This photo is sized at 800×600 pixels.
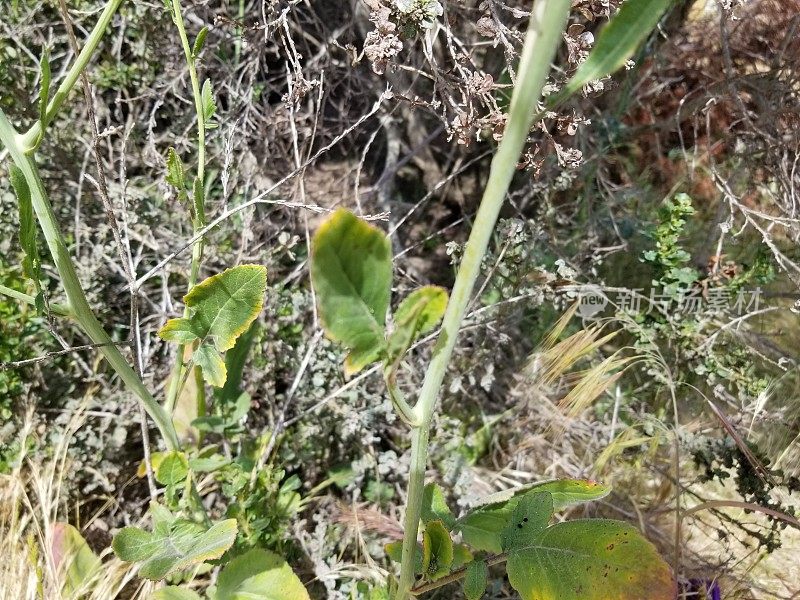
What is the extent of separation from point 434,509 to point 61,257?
622 millimetres

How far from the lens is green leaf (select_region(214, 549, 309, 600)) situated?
42.1 inches

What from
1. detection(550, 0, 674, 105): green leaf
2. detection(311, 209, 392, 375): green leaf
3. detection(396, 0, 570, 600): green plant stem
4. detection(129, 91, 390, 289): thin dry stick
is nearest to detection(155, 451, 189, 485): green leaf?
detection(129, 91, 390, 289): thin dry stick

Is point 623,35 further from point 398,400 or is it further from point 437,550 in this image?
point 437,550

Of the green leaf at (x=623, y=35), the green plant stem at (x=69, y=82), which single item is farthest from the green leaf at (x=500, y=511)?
the green plant stem at (x=69, y=82)

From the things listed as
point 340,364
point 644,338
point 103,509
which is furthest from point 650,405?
point 103,509

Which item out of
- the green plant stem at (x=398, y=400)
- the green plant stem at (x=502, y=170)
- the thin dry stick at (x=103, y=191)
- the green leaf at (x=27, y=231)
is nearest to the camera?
the green plant stem at (x=502, y=170)

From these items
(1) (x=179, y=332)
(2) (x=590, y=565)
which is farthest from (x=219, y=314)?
(2) (x=590, y=565)

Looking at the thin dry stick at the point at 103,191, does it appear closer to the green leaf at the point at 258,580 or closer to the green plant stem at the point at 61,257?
the green plant stem at the point at 61,257

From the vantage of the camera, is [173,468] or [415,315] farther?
[173,468]

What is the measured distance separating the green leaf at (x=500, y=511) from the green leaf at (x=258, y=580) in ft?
1.10

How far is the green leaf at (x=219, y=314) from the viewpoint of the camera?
2.94 ft

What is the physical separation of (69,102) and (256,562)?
4.52 feet

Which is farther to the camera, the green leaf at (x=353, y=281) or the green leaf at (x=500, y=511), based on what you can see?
the green leaf at (x=500, y=511)

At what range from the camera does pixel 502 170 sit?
519 millimetres
